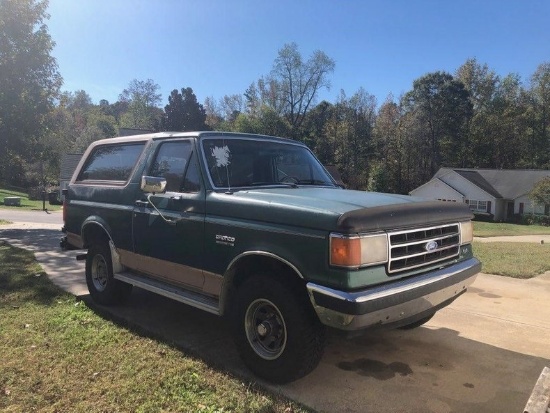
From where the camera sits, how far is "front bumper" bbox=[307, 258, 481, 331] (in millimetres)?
3062

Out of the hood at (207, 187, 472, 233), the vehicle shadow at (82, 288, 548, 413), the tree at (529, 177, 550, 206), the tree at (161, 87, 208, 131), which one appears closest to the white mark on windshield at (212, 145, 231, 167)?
the hood at (207, 187, 472, 233)

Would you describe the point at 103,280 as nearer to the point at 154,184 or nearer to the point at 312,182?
the point at 154,184

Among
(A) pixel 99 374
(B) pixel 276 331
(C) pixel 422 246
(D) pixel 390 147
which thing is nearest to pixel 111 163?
(A) pixel 99 374

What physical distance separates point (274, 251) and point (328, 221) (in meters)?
0.54

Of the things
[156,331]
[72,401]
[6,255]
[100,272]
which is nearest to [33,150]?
[6,255]

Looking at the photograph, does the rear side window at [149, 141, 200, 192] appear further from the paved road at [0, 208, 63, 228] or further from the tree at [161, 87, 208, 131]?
the tree at [161, 87, 208, 131]

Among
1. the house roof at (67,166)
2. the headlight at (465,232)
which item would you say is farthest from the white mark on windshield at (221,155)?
the house roof at (67,166)

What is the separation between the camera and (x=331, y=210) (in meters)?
3.23

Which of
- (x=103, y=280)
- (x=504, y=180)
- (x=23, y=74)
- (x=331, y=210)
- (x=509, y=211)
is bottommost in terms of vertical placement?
(x=509, y=211)

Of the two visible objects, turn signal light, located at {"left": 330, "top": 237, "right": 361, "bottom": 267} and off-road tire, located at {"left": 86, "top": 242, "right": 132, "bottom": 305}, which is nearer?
turn signal light, located at {"left": 330, "top": 237, "right": 361, "bottom": 267}

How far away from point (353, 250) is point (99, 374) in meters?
2.38

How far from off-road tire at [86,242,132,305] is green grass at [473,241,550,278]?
6.56 m

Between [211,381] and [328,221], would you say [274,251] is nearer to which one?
[328,221]

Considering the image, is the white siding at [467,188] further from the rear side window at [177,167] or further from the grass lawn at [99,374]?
the grass lawn at [99,374]
